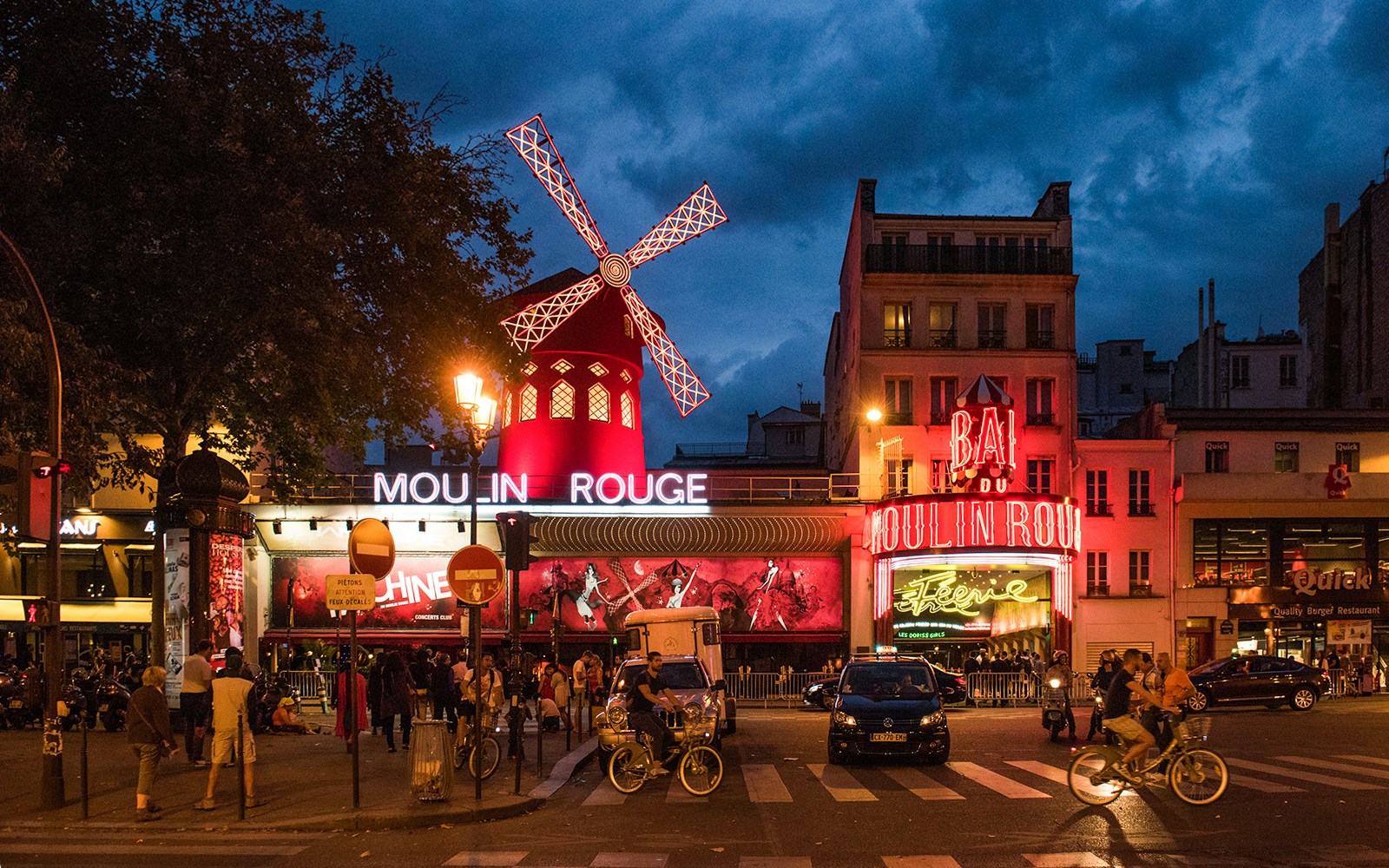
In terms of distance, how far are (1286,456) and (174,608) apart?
33.2m

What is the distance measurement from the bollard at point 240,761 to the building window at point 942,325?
1184 inches

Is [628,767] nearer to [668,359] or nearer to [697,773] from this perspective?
[697,773]

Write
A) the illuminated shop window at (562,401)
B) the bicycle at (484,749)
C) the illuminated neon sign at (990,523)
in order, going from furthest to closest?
the illuminated shop window at (562,401), the illuminated neon sign at (990,523), the bicycle at (484,749)

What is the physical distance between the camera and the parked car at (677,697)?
18016 millimetres

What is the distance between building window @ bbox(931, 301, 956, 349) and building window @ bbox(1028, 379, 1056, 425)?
2947 mm

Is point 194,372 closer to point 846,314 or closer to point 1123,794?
point 1123,794

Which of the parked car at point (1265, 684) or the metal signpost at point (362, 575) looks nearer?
the metal signpost at point (362, 575)

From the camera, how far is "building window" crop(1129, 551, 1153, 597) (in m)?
38.3

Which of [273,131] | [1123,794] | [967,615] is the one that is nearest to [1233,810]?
[1123,794]

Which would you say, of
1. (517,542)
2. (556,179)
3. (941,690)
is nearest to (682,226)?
(556,179)

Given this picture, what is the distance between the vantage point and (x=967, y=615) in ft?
127

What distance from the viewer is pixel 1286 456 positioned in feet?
128

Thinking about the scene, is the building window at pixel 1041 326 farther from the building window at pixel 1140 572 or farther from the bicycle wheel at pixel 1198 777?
the bicycle wheel at pixel 1198 777

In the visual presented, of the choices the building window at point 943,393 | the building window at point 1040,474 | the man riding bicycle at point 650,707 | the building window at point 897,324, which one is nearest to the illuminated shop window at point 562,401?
the building window at point 897,324
